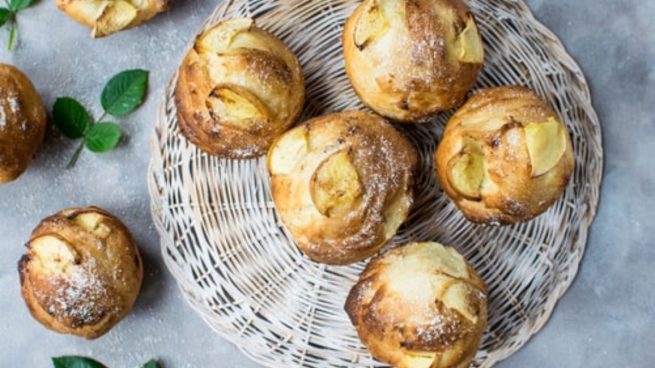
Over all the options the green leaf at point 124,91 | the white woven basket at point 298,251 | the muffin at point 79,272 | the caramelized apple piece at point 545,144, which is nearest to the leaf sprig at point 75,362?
the muffin at point 79,272

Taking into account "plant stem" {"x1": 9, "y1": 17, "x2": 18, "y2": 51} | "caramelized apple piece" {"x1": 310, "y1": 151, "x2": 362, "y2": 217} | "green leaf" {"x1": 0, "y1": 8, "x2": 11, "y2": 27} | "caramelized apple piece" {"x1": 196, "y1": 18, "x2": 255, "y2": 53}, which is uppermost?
"caramelized apple piece" {"x1": 196, "y1": 18, "x2": 255, "y2": 53}

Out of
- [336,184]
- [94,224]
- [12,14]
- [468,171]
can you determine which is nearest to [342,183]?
[336,184]

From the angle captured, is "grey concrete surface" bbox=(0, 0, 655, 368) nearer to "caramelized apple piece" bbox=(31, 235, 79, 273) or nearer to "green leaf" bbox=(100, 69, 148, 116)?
"green leaf" bbox=(100, 69, 148, 116)

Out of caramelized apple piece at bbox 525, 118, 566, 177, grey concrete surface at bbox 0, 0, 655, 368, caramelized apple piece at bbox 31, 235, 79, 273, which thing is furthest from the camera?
grey concrete surface at bbox 0, 0, 655, 368

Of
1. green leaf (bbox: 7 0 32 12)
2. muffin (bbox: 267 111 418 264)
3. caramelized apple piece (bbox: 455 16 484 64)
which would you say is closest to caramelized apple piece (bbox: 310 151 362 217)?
muffin (bbox: 267 111 418 264)

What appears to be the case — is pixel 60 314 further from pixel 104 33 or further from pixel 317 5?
pixel 317 5

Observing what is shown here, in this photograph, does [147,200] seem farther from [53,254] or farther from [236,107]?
[236,107]

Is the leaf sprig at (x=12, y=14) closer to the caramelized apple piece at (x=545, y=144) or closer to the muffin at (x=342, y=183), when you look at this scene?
the muffin at (x=342, y=183)
